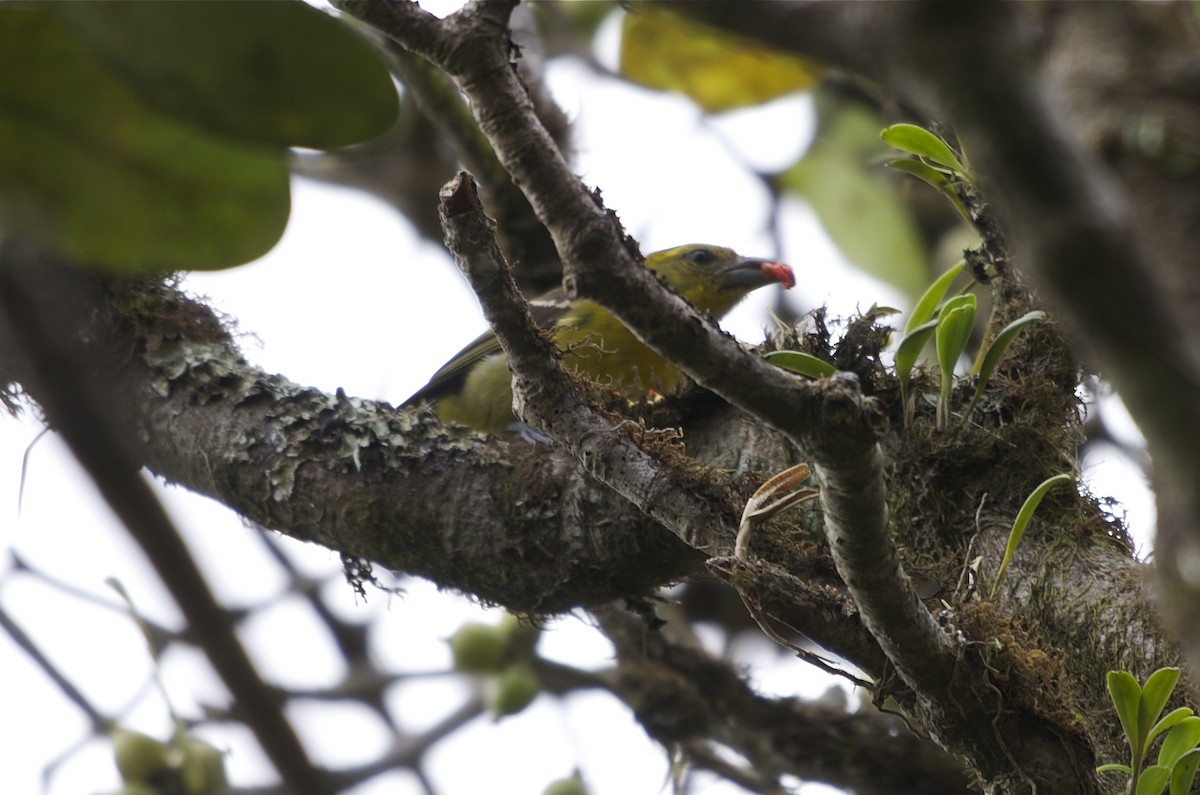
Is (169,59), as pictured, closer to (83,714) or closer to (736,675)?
(83,714)

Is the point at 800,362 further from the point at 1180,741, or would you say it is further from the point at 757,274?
the point at 757,274

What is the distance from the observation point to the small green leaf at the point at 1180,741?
1938 mm

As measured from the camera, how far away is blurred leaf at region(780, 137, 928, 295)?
3.90 m

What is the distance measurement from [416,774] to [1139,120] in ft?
10.3

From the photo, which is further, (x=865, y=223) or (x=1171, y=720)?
(x=865, y=223)

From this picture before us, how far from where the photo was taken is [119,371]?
10.3 ft

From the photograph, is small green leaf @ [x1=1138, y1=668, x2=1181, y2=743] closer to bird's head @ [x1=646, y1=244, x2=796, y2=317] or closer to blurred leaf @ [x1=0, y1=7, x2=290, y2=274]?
blurred leaf @ [x1=0, y1=7, x2=290, y2=274]

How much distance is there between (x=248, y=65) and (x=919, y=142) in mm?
2134

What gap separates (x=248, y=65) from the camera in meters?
0.60

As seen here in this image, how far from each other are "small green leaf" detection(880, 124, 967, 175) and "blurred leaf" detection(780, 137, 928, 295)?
4.39 feet

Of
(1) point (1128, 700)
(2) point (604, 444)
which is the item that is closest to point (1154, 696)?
(1) point (1128, 700)

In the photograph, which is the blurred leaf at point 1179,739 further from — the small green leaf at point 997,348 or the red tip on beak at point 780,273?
the red tip on beak at point 780,273

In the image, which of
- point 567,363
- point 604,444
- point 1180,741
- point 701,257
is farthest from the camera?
point 701,257

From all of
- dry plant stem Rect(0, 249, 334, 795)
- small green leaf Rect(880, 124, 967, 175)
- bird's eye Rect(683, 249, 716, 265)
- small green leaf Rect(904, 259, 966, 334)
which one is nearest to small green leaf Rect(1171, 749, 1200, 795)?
small green leaf Rect(904, 259, 966, 334)
